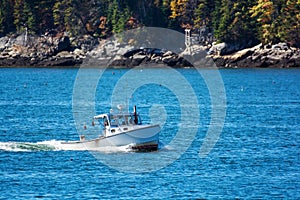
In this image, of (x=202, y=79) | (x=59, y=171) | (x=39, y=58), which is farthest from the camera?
(x=39, y=58)

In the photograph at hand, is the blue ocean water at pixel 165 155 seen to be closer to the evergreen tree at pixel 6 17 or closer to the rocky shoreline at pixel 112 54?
the rocky shoreline at pixel 112 54

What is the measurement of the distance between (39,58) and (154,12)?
25.8 metres

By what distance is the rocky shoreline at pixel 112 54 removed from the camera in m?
157

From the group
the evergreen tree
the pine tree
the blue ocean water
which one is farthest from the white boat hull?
the evergreen tree

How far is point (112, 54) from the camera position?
167500mm

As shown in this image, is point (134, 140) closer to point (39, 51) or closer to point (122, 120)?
point (122, 120)

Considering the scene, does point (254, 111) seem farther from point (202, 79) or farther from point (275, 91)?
point (202, 79)

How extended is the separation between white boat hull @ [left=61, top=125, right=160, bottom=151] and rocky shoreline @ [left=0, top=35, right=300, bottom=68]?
10047 cm

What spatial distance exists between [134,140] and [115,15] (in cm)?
11578

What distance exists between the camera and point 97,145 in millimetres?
57125

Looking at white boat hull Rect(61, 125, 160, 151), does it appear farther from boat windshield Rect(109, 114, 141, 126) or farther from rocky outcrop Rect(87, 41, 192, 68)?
rocky outcrop Rect(87, 41, 192, 68)

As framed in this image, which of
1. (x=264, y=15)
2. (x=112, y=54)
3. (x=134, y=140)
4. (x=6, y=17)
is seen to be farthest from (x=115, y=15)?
(x=134, y=140)

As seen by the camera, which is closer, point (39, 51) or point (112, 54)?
point (112, 54)

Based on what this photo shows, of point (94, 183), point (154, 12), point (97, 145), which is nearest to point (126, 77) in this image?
point (154, 12)
